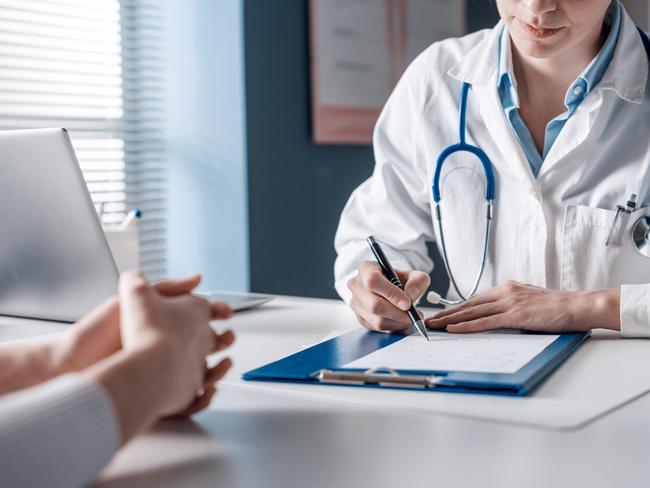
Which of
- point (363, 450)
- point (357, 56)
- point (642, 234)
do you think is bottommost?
point (363, 450)

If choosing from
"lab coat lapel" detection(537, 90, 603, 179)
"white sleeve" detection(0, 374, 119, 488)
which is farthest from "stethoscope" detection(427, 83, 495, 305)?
"white sleeve" detection(0, 374, 119, 488)

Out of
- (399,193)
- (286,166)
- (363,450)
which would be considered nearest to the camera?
(363,450)

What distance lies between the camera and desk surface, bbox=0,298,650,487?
2.06ft

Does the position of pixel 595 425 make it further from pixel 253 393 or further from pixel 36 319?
pixel 36 319

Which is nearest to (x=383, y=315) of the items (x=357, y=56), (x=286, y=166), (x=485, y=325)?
(x=485, y=325)

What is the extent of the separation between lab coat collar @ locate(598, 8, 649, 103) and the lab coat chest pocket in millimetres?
210

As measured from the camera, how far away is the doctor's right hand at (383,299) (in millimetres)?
1141

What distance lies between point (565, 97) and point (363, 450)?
1.01 metres

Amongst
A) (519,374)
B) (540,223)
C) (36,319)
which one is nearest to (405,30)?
(540,223)

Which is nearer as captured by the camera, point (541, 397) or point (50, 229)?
point (541, 397)

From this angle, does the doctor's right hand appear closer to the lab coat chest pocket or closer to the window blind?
the lab coat chest pocket

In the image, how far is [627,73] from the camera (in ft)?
4.81

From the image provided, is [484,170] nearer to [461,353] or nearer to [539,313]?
[539,313]

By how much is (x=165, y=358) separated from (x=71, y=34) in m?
2.19
